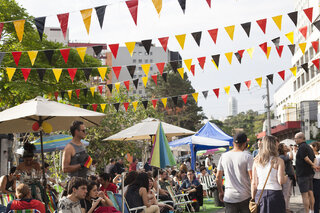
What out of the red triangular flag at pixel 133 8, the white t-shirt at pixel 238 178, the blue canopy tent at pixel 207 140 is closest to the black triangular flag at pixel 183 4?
the red triangular flag at pixel 133 8

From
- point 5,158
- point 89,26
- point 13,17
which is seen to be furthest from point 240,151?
point 5,158

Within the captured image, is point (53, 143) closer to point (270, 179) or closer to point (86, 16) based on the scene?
point (86, 16)

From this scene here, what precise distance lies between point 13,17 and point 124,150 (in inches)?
521

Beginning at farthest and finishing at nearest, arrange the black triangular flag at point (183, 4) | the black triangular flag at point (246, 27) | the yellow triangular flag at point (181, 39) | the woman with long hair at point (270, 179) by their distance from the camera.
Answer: the yellow triangular flag at point (181, 39) < the black triangular flag at point (246, 27) < the black triangular flag at point (183, 4) < the woman with long hair at point (270, 179)

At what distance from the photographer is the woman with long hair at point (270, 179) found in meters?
6.08

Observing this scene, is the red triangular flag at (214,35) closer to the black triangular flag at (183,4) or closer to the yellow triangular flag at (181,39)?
the yellow triangular flag at (181,39)

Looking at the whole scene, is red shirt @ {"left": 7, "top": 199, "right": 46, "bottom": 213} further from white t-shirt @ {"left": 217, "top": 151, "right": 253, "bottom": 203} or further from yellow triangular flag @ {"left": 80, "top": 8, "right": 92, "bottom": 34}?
yellow triangular flag @ {"left": 80, "top": 8, "right": 92, "bottom": 34}

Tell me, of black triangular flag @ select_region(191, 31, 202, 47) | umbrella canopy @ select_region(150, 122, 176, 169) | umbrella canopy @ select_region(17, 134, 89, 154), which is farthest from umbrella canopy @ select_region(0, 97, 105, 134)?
umbrella canopy @ select_region(17, 134, 89, 154)

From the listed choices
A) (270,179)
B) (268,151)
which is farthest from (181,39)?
(270,179)

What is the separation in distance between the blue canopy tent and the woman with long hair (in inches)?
400

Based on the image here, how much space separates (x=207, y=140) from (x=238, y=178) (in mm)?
10635

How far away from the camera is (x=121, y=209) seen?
24.7 feet

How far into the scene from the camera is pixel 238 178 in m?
6.27

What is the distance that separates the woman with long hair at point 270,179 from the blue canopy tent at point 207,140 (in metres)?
10.2
